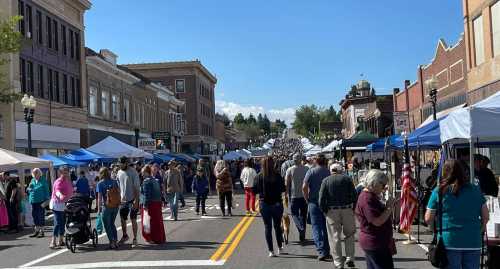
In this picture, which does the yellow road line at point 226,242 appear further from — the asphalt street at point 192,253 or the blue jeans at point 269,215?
the blue jeans at point 269,215

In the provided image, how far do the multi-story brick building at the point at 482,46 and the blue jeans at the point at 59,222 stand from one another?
1734 cm

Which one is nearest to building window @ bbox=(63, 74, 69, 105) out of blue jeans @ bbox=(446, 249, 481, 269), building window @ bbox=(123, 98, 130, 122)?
building window @ bbox=(123, 98, 130, 122)

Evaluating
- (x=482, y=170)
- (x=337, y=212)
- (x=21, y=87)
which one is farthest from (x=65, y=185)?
(x=21, y=87)

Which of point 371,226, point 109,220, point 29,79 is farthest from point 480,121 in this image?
point 29,79

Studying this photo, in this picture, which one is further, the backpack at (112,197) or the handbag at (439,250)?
the backpack at (112,197)

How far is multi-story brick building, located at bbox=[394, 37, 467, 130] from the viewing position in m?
31.8

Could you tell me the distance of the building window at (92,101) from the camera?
44625 mm

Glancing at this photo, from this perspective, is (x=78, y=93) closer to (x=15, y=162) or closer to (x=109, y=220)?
(x=15, y=162)

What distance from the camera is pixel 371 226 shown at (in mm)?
7109

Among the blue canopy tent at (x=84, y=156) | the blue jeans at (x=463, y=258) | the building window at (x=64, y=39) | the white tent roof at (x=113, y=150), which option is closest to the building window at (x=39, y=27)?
the building window at (x=64, y=39)

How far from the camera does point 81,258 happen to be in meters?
12.0

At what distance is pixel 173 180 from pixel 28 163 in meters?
4.54

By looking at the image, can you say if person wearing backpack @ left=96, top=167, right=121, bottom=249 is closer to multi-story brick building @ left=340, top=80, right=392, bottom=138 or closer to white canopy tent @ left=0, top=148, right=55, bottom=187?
white canopy tent @ left=0, top=148, right=55, bottom=187

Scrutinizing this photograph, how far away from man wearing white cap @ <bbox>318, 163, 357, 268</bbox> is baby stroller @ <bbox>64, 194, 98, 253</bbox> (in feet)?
18.7
